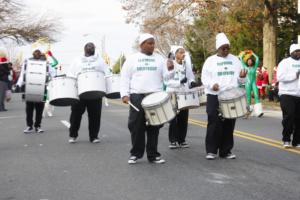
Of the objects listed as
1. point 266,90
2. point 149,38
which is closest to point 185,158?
point 149,38

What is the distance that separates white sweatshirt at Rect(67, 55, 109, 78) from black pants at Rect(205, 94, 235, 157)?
3012 mm

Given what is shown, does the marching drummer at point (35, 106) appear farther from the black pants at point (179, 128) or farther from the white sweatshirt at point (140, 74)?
the white sweatshirt at point (140, 74)

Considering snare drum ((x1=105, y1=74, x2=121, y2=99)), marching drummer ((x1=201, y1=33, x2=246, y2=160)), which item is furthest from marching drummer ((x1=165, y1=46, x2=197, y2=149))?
marching drummer ((x1=201, y1=33, x2=246, y2=160))

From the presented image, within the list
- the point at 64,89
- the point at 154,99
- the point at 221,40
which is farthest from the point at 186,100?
the point at 64,89

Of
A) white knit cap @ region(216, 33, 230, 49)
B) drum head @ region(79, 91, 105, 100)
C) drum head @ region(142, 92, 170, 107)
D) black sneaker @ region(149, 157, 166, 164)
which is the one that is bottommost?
black sneaker @ region(149, 157, 166, 164)

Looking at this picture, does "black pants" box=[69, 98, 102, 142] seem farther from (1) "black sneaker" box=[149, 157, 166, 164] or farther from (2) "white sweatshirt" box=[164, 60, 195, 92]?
(1) "black sneaker" box=[149, 157, 166, 164]

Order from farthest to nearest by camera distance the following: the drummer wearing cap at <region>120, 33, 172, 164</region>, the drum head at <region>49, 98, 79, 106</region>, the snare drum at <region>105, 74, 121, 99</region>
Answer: the drum head at <region>49, 98, 79, 106</region> → the snare drum at <region>105, 74, 121, 99</region> → the drummer wearing cap at <region>120, 33, 172, 164</region>

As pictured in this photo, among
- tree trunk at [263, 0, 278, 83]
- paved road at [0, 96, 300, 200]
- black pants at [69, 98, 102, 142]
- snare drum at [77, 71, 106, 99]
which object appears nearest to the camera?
paved road at [0, 96, 300, 200]

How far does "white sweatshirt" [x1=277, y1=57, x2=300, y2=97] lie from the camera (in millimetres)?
10898

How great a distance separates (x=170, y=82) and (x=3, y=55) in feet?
36.0

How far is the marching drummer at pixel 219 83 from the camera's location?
966cm

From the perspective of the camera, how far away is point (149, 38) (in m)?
9.33

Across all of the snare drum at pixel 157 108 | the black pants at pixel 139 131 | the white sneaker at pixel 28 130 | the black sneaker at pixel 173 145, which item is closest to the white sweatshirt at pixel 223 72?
the snare drum at pixel 157 108

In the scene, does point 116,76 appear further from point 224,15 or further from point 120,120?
point 224,15
